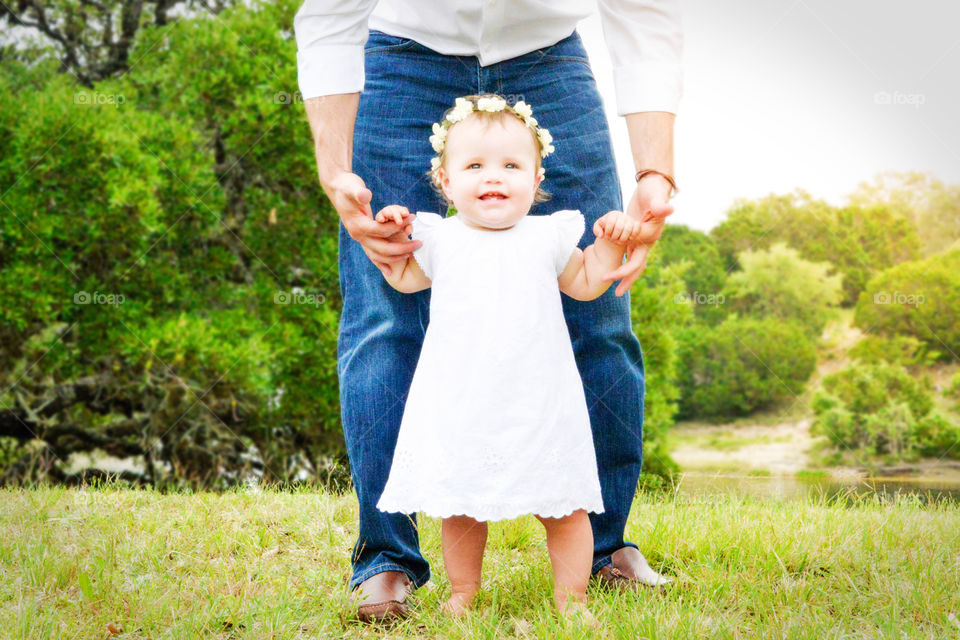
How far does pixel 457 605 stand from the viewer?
5.22 ft

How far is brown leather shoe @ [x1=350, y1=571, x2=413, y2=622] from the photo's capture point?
1618 mm

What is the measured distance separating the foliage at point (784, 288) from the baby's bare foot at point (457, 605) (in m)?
8.95

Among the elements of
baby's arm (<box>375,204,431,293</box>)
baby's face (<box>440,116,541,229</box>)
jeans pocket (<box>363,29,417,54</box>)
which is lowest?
baby's arm (<box>375,204,431,293</box>)

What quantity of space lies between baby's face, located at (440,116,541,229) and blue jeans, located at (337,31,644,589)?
0.19m

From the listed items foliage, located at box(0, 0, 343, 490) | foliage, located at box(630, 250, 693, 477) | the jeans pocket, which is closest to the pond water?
the jeans pocket

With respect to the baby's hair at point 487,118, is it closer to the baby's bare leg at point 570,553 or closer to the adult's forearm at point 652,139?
the adult's forearm at point 652,139

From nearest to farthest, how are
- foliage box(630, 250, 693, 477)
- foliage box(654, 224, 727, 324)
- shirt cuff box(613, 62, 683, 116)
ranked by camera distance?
shirt cuff box(613, 62, 683, 116) < foliage box(630, 250, 693, 477) < foliage box(654, 224, 727, 324)

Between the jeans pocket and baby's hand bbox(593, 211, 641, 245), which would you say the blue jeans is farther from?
baby's hand bbox(593, 211, 641, 245)

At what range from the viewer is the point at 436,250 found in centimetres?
160

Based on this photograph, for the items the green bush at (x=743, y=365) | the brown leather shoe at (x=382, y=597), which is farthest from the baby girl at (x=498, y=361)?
the green bush at (x=743, y=365)

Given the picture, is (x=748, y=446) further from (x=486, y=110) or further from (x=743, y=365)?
(x=486, y=110)

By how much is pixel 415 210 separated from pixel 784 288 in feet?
30.1

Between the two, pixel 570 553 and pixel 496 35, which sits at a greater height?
pixel 496 35

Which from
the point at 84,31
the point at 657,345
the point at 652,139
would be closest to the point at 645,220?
the point at 652,139
